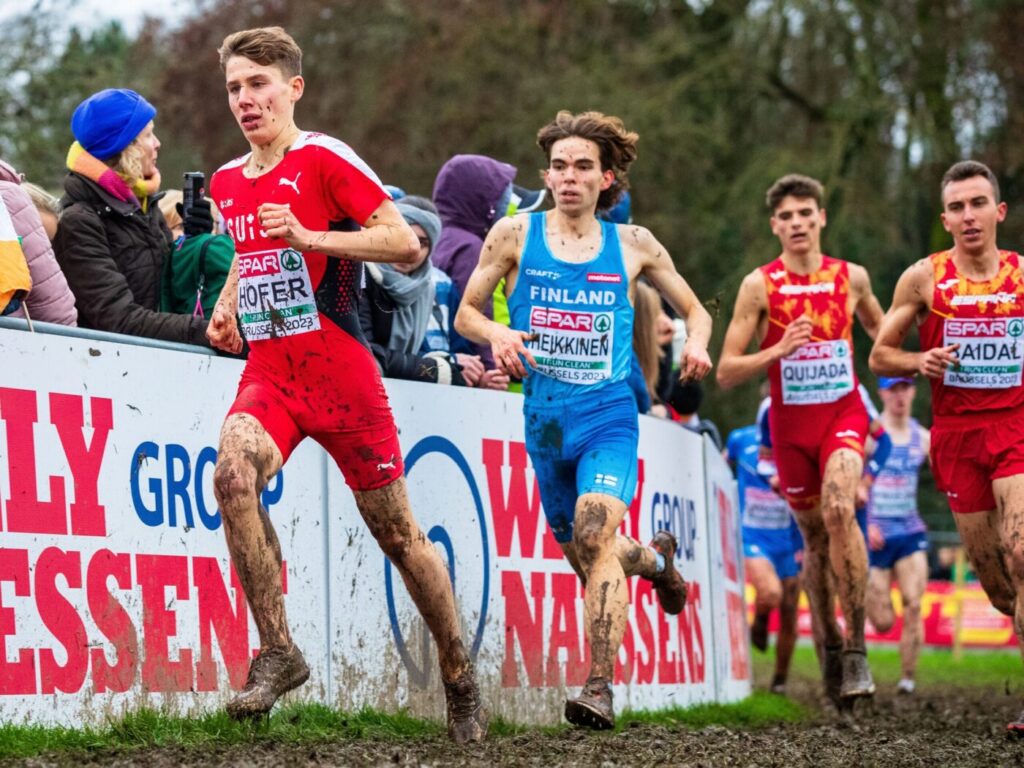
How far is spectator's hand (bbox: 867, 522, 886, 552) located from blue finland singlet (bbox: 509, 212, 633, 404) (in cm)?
813

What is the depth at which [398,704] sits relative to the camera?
8016 millimetres

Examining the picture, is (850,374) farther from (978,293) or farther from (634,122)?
(634,122)

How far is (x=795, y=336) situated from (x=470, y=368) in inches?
88.3

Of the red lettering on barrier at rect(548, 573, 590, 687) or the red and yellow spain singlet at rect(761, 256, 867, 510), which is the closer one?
the red lettering on barrier at rect(548, 573, 590, 687)

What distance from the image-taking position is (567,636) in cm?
944

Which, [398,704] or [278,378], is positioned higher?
[278,378]

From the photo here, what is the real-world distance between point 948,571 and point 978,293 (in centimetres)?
1694

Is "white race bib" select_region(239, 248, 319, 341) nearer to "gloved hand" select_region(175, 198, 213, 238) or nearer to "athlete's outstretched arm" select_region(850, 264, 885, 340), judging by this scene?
"gloved hand" select_region(175, 198, 213, 238)

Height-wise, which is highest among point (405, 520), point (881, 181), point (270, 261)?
point (881, 181)

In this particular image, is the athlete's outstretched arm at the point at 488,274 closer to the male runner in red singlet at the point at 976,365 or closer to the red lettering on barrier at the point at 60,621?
the red lettering on barrier at the point at 60,621

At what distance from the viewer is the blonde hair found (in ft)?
34.4

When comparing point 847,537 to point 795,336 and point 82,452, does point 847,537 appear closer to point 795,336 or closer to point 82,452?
point 795,336

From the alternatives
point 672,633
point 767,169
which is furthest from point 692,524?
point 767,169

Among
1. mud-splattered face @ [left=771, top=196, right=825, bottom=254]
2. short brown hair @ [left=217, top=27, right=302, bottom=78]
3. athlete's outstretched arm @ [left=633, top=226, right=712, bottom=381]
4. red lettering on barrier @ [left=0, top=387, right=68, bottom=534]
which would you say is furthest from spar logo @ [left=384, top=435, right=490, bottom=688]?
mud-splattered face @ [left=771, top=196, right=825, bottom=254]
